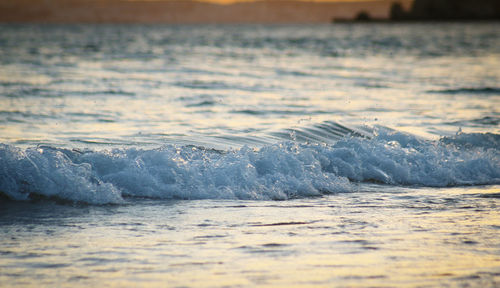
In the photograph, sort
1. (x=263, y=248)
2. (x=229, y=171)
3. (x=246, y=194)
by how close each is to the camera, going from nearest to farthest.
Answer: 1. (x=263, y=248)
2. (x=246, y=194)
3. (x=229, y=171)

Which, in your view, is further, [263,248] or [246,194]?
[246,194]

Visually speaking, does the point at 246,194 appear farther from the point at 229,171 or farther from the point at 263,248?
the point at 263,248

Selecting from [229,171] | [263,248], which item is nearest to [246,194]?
[229,171]

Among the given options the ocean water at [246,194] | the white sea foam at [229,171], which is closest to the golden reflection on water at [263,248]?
the ocean water at [246,194]

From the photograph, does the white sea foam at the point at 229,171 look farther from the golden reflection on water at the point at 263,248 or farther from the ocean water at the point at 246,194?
the golden reflection on water at the point at 263,248

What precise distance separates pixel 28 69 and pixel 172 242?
81.6ft

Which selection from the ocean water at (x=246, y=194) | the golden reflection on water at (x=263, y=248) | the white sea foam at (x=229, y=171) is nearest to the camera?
the golden reflection on water at (x=263, y=248)

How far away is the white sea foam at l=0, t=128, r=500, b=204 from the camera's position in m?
8.36

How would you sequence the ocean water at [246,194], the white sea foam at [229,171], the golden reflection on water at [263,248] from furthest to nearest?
the white sea foam at [229,171]
the ocean water at [246,194]
the golden reflection on water at [263,248]

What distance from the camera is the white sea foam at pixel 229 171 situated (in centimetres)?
836

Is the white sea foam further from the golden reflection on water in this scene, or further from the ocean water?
the golden reflection on water

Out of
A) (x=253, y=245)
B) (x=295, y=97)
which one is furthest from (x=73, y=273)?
(x=295, y=97)

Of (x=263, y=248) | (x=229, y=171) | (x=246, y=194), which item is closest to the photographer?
(x=263, y=248)

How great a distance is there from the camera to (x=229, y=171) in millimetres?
9000
